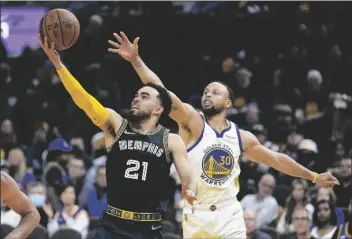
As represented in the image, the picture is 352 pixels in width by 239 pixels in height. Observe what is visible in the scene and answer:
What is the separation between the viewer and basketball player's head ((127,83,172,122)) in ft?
25.7

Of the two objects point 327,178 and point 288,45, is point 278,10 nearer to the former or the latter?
point 288,45

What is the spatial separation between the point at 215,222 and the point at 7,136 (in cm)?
777

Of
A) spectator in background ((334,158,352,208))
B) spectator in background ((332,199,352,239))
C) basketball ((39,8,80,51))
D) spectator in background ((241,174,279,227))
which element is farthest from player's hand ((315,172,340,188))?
spectator in background ((334,158,352,208))

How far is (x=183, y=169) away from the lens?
7602mm

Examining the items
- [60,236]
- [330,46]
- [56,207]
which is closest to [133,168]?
[60,236]

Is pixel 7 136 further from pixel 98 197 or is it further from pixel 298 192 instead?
pixel 298 192

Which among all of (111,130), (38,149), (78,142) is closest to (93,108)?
(111,130)

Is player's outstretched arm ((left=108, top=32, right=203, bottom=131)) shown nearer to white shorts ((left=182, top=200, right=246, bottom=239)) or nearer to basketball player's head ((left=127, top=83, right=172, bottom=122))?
basketball player's head ((left=127, top=83, right=172, bottom=122))

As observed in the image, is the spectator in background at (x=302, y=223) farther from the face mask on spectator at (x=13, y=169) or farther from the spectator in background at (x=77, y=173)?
the face mask on spectator at (x=13, y=169)

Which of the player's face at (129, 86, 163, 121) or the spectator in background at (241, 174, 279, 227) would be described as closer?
the player's face at (129, 86, 163, 121)

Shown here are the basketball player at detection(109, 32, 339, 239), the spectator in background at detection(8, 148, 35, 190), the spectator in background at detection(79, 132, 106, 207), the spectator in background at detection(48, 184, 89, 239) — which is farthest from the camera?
the spectator in background at detection(8, 148, 35, 190)

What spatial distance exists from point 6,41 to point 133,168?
1184 centimetres

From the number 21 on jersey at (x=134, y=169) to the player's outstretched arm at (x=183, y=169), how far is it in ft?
0.92

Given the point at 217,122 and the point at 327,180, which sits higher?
the point at 217,122
